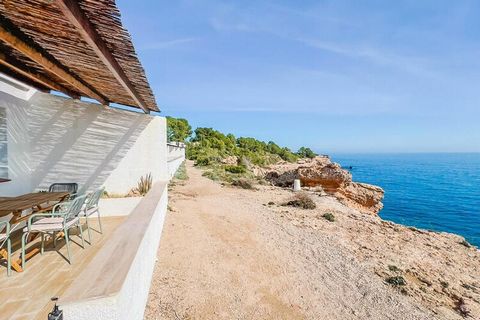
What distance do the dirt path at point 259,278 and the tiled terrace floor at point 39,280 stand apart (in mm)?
977

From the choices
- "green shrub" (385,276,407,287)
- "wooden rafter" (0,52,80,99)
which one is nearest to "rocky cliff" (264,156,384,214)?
"green shrub" (385,276,407,287)

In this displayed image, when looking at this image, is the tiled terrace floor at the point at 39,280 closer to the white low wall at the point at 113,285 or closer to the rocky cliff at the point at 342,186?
the white low wall at the point at 113,285

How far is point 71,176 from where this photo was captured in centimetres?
632

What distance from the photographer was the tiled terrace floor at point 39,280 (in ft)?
8.29

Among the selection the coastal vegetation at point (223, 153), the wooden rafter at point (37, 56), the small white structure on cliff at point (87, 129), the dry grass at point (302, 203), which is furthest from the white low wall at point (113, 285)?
the coastal vegetation at point (223, 153)

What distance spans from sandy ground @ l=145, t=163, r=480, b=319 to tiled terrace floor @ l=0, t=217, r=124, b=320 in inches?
38.6

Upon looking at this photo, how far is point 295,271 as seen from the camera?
482 centimetres

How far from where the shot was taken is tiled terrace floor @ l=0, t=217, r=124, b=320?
2527 mm

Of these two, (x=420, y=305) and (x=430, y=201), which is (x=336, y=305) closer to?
(x=420, y=305)

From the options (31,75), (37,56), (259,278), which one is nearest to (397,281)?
(259,278)

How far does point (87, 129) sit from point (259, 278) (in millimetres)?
4993

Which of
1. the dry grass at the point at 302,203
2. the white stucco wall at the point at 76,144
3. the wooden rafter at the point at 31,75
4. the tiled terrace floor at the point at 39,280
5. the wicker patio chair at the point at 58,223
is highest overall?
the wooden rafter at the point at 31,75

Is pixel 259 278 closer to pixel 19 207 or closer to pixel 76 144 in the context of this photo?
pixel 19 207

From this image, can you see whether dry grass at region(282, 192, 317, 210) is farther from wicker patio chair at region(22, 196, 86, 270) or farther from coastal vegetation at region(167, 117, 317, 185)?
wicker patio chair at region(22, 196, 86, 270)
